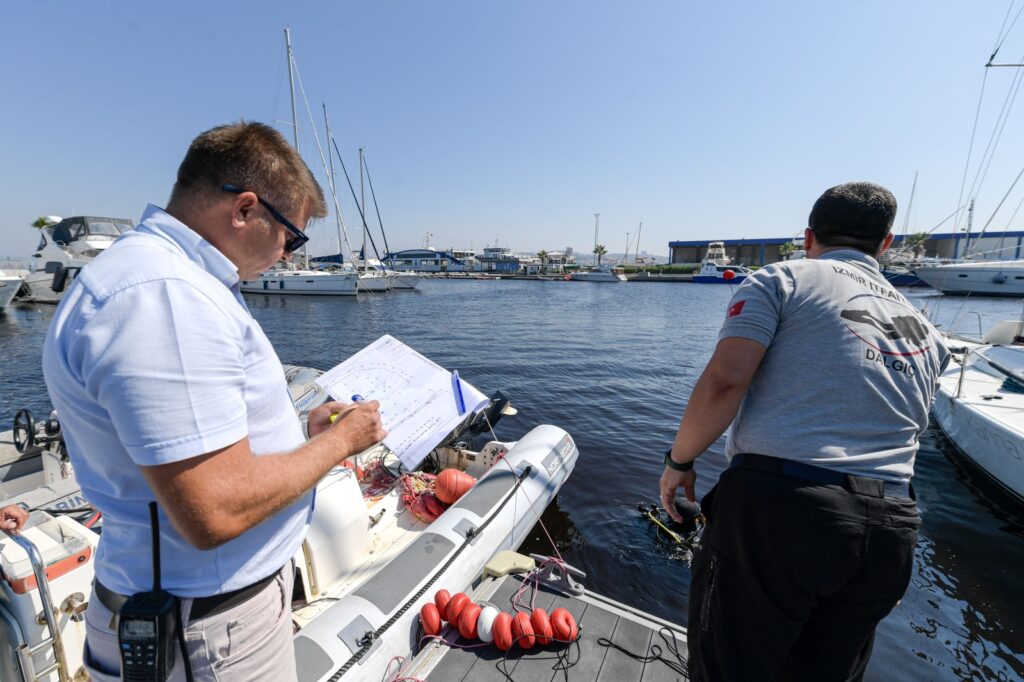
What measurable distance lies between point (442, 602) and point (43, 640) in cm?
206

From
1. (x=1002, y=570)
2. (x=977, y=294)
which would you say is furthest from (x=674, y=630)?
(x=977, y=294)

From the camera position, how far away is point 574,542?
595 centimetres

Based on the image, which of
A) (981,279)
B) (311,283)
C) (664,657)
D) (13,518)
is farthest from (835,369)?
(981,279)

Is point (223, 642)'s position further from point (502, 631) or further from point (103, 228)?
point (103, 228)

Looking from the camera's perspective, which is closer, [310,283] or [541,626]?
[541,626]

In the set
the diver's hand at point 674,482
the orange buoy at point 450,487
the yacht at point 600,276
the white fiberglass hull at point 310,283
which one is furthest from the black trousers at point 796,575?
the yacht at point 600,276

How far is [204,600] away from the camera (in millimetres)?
1170

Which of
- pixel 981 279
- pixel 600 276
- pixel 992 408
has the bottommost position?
pixel 992 408

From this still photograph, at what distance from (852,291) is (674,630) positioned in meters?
2.52

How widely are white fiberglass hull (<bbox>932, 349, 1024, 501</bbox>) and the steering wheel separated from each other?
36.9ft

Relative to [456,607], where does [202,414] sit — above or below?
above

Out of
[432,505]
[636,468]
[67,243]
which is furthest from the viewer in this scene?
[67,243]

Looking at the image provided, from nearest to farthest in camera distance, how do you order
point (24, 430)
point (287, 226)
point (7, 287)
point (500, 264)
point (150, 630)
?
point (150, 630)
point (287, 226)
point (24, 430)
point (7, 287)
point (500, 264)

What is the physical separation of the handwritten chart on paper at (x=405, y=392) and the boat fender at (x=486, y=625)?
3.63 ft
